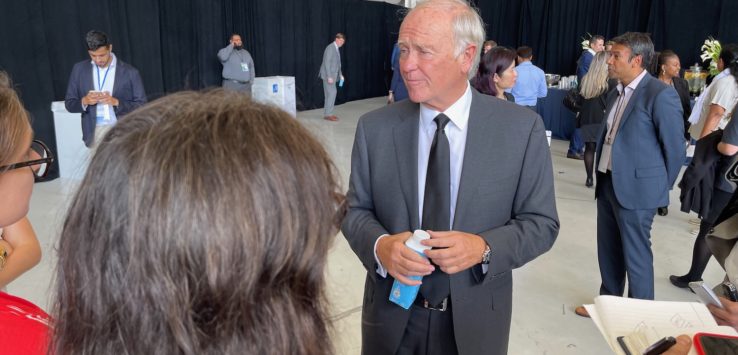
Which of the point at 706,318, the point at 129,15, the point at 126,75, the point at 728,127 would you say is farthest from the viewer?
the point at 129,15

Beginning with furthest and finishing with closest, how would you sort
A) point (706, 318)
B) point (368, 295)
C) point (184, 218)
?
1. point (368, 295)
2. point (706, 318)
3. point (184, 218)

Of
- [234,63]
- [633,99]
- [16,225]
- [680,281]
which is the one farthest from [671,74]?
[234,63]

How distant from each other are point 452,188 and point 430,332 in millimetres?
435

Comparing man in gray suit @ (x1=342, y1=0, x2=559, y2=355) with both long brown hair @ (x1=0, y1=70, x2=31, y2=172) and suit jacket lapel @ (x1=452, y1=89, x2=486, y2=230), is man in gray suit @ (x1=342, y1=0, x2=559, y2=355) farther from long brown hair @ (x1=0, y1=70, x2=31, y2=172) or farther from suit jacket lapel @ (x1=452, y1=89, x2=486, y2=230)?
long brown hair @ (x1=0, y1=70, x2=31, y2=172)

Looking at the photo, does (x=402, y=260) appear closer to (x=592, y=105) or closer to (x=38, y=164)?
(x=38, y=164)

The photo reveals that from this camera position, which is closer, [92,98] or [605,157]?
[605,157]

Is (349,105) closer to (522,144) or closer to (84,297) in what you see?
(522,144)

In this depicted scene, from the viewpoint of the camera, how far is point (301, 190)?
1.82 ft

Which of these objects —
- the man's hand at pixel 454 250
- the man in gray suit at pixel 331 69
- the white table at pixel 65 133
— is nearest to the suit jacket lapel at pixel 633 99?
the man's hand at pixel 454 250

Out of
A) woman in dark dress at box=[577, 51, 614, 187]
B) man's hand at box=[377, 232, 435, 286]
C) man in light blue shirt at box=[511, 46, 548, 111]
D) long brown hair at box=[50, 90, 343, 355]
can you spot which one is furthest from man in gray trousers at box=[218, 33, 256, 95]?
long brown hair at box=[50, 90, 343, 355]

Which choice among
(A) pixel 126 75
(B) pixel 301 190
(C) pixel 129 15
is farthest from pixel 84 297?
(C) pixel 129 15

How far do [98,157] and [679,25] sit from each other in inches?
492

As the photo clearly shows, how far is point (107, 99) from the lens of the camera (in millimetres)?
4141

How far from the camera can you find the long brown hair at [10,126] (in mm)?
1027
